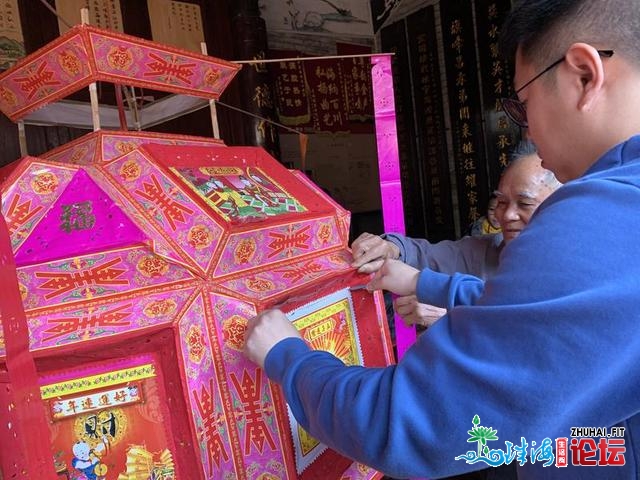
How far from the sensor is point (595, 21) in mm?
665

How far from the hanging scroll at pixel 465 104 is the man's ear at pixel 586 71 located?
374 cm

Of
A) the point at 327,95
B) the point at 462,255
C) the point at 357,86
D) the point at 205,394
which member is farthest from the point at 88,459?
the point at 357,86

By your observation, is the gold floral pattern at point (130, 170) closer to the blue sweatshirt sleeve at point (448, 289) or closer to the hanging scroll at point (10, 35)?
the blue sweatshirt sleeve at point (448, 289)

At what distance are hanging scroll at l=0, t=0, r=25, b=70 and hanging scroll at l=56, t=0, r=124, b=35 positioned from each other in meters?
0.27

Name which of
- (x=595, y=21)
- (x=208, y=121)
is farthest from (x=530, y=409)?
(x=208, y=121)

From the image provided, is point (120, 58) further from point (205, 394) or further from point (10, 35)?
point (10, 35)

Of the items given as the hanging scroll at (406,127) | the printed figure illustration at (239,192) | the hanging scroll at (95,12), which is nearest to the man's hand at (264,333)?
the printed figure illustration at (239,192)

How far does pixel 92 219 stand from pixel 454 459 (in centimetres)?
76

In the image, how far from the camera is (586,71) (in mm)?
655

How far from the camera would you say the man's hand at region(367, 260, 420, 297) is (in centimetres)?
125

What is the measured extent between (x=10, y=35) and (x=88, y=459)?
3.46m

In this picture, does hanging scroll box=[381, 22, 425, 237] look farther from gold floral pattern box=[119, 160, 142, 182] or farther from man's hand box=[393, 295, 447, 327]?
gold floral pattern box=[119, 160, 142, 182]

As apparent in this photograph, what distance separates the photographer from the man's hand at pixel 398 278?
4.11ft

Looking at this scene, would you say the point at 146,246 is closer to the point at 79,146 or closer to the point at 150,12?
the point at 79,146
